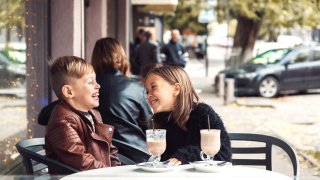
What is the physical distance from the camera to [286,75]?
65.2 feet

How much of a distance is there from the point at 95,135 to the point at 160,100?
0.41m

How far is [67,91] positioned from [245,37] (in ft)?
69.9

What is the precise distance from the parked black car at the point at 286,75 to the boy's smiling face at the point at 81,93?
52.4 ft

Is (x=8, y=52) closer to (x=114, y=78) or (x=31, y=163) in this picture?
(x=114, y=78)

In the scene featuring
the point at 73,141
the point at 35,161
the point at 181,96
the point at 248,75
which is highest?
the point at 181,96

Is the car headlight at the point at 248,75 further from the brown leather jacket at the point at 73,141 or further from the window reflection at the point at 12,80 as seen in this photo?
the brown leather jacket at the point at 73,141

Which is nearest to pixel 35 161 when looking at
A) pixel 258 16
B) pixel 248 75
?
pixel 248 75

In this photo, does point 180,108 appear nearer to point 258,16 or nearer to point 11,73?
point 11,73

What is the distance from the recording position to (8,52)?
630 cm

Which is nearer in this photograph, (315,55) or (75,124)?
(75,124)

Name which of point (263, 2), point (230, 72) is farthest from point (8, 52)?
point (263, 2)

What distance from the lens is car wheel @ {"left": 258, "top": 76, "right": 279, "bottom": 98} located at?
19875 millimetres

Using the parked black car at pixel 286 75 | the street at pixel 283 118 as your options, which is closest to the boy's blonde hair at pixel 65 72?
the street at pixel 283 118

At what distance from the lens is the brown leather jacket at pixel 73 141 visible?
395 centimetres
